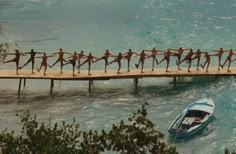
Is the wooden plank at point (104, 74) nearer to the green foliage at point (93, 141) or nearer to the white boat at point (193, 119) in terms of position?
the white boat at point (193, 119)

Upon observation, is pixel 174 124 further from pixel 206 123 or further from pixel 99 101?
pixel 99 101

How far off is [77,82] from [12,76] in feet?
16.4

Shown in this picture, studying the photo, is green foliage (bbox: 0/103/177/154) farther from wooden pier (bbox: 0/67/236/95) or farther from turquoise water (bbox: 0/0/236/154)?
wooden pier (bbox: 0/67/236/95)

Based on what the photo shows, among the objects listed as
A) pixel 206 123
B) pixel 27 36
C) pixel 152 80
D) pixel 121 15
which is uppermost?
pixel 121 15

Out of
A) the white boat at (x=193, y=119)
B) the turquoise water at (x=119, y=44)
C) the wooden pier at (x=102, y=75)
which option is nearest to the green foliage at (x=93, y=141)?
the turquoise water at (x=119, y=44)

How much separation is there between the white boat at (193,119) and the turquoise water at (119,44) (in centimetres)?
48

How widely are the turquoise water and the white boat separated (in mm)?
484

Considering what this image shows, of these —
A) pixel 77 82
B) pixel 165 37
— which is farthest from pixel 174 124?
pixel 165 37

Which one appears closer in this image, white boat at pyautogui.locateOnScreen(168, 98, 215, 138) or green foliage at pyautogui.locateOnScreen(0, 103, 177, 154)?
green foliage at pyautogui.locateOnScreen(0, 103, 177, 154)

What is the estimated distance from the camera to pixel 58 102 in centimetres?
2959

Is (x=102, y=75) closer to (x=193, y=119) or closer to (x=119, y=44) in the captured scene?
(x=193, y=119)

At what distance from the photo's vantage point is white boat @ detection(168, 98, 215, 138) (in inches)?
944

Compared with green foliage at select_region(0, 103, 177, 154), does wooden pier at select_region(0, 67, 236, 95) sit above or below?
above

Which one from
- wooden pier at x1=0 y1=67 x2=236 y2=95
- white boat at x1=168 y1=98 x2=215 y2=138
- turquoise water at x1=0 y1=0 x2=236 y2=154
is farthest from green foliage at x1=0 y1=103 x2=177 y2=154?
wooden pier at x1=0 y1=67 x2=236 y2=95
